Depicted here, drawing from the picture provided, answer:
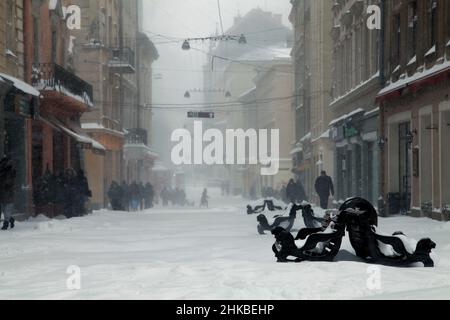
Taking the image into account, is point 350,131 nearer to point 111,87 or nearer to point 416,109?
point 416,109

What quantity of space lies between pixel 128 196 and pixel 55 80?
1316cm

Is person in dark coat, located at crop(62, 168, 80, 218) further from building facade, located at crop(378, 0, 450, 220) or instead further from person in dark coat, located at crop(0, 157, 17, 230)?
building facade, located at crop(378, 0, 450, 220)

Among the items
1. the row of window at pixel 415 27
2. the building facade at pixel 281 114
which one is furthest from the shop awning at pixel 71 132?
the building facade at pixel 281 114

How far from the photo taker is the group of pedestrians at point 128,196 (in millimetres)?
34344

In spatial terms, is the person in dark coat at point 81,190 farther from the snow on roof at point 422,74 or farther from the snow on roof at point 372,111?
the snow on roof at point 422,74

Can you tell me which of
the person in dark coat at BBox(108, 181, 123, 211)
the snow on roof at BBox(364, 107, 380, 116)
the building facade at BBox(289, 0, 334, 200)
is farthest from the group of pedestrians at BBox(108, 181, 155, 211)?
the snow on roof at BBox(364, 107, 380, 116)

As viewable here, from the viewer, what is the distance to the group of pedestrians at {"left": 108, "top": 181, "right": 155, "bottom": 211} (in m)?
34.3

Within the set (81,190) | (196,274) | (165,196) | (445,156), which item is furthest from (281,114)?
(196,274)

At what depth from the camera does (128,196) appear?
3856 cm

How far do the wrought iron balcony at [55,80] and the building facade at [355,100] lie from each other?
10.1 m

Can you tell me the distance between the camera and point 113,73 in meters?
43.8

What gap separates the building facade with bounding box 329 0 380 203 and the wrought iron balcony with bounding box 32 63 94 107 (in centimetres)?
1014
